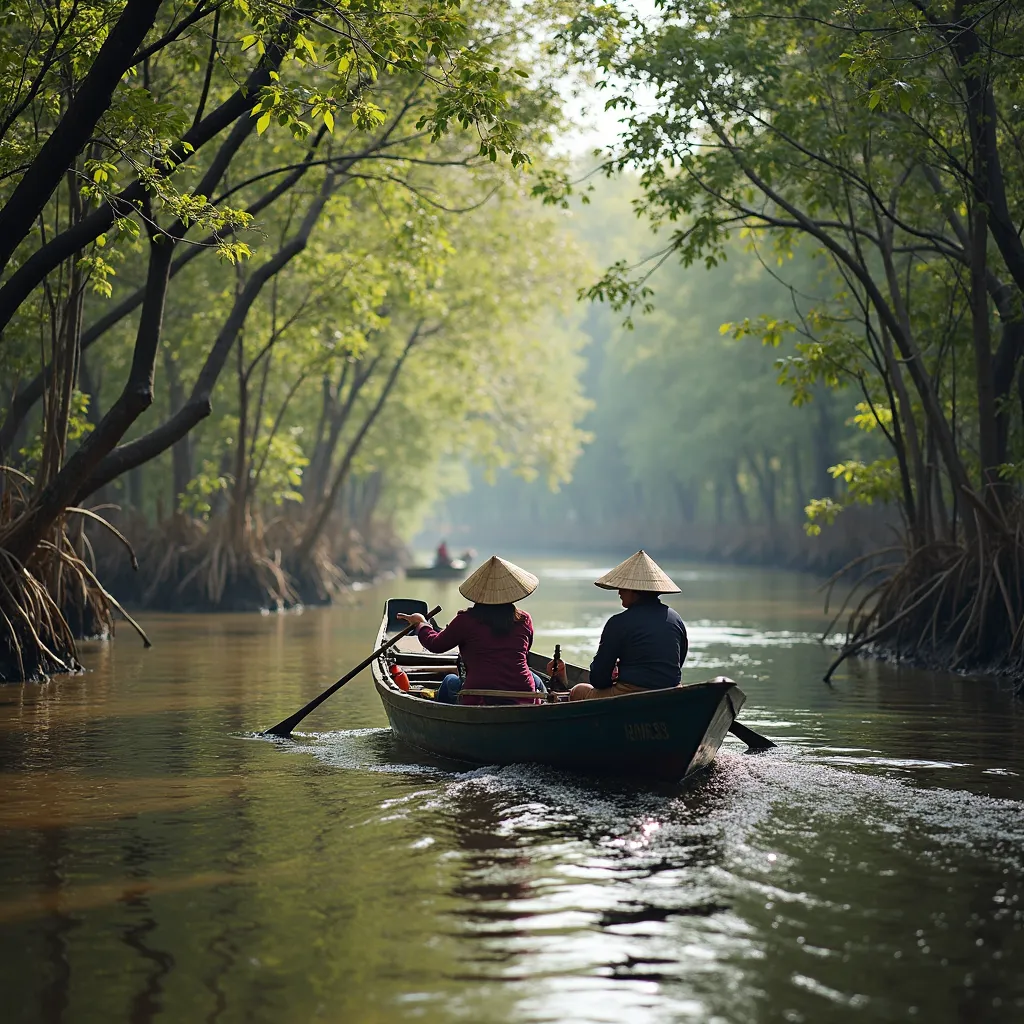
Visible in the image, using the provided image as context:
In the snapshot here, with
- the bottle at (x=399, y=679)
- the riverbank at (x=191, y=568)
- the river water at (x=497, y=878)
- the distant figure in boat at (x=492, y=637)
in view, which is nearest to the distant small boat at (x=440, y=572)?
the riverbank at (x=191, y=568)

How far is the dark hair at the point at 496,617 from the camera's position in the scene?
1131 cm

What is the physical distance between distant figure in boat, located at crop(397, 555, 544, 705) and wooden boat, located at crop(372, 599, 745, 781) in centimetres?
20

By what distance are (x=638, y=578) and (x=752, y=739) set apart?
7.01 ft

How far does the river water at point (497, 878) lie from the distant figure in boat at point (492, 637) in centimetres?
82

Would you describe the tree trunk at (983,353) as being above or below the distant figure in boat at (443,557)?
above

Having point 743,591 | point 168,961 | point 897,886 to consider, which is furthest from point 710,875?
point 743,591

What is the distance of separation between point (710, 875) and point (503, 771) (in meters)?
3.23

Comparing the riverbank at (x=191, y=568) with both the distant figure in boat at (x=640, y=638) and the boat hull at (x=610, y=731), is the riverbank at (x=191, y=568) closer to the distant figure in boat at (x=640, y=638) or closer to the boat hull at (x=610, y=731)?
the boat hull at (x=610, y=731)

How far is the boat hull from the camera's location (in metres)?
9.33

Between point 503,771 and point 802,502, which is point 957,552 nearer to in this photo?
point 503,771

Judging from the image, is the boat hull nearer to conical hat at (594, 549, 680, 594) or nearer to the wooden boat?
the wooden boat

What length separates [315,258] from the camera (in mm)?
22312

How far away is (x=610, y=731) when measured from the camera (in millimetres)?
9734

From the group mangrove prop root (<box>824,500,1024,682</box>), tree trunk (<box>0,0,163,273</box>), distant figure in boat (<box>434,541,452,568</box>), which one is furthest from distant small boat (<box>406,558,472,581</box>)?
tree trunk (<box>0,0,163,273</box>)
